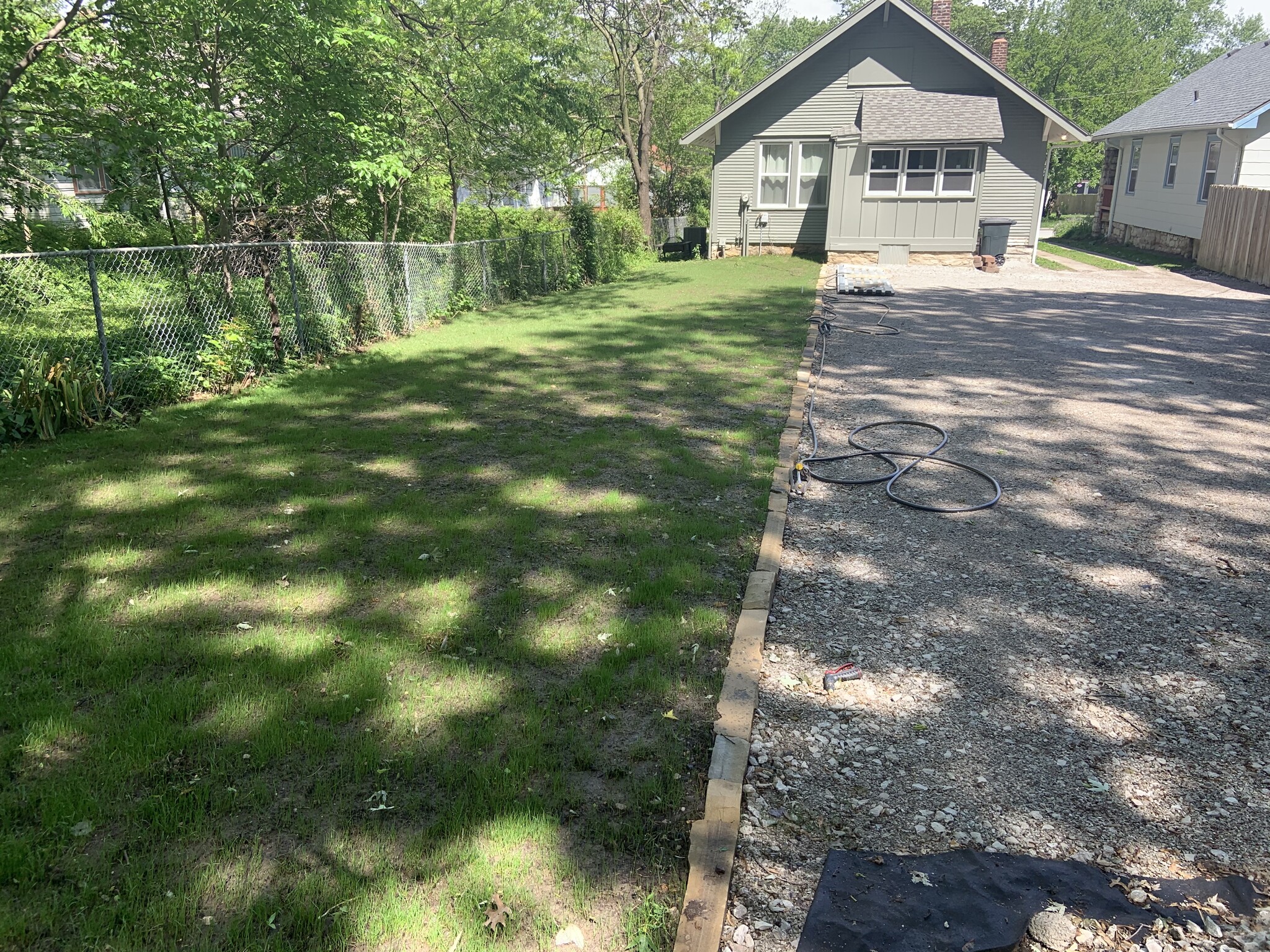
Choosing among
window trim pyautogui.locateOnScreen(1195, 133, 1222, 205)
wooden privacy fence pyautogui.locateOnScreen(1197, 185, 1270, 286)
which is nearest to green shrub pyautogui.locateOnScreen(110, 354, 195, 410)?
wooden privacy fence pyautogui.locateOnScreen(1197, 185, 1270, 286)

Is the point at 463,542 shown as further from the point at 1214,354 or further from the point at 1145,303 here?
the point at 1145,303

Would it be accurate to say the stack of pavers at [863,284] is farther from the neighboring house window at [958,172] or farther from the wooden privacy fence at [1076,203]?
the wooden privacy fence at [1076,203]

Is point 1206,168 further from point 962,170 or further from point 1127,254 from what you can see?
point 962,170

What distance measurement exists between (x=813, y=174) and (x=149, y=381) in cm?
1917

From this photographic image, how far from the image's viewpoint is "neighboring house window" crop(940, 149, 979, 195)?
20.6m

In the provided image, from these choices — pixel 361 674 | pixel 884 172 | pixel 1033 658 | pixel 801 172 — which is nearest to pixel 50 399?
pixel 361 674

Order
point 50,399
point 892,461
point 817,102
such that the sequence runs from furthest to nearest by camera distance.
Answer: point 817,102 → point 50,399 → point 892,461

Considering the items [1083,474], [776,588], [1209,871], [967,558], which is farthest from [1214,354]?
[1209,871]

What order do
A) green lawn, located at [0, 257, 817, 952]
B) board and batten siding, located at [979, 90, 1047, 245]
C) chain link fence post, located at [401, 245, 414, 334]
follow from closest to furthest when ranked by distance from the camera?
green lawn, located at [0, 257, 817, 952]
chain link fence post, located at [401, 245, 414, 334]
board and batten siding, located at [979, 90, 1047, 245]

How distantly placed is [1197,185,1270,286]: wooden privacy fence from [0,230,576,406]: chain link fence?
16.7 meters

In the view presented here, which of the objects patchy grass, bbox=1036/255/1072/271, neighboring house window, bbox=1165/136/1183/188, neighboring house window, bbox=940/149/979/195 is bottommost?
patchy grass, bbox=1036/255/1072/271

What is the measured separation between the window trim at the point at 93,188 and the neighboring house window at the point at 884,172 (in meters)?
16.5

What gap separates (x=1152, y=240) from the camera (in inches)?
989

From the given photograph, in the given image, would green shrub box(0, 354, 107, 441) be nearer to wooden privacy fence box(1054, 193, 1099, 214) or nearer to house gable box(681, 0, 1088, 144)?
house gable box(681, 0, 1088, 144)
